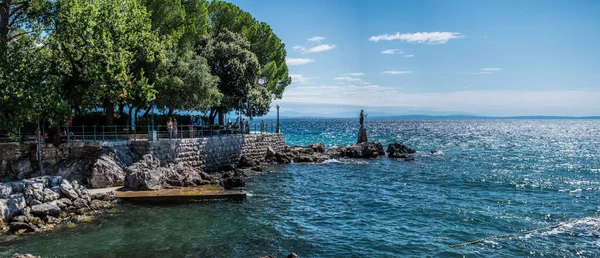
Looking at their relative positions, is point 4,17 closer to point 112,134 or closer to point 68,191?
point 112,134

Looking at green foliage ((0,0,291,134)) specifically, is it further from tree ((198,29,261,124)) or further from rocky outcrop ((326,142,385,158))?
rocky outcrop ((326,142,385,158))

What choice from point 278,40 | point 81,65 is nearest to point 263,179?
point 81,65

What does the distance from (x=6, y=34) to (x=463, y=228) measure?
26.2 m

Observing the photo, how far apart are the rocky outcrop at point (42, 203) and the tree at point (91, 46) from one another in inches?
241

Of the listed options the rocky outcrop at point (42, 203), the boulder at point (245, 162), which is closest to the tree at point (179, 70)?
the boulder at point (245, 162)

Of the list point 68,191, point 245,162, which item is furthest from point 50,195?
point 245,162

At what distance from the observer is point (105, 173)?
24750mm

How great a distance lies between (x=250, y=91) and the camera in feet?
132

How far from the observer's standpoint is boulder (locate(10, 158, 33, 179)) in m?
24.9

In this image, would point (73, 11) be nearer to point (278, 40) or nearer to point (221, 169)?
point (221, 169)

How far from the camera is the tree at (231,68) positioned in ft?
127

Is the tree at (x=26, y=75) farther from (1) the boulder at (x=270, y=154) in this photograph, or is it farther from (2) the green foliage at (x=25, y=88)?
(1) the boulder at (x=270, y=154)

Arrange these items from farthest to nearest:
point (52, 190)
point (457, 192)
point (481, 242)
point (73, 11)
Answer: point (457, 192)
point (73, 11)
point (52, 190)
point (481, 242)

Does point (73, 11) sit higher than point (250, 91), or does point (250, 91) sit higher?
point (73, 11)
